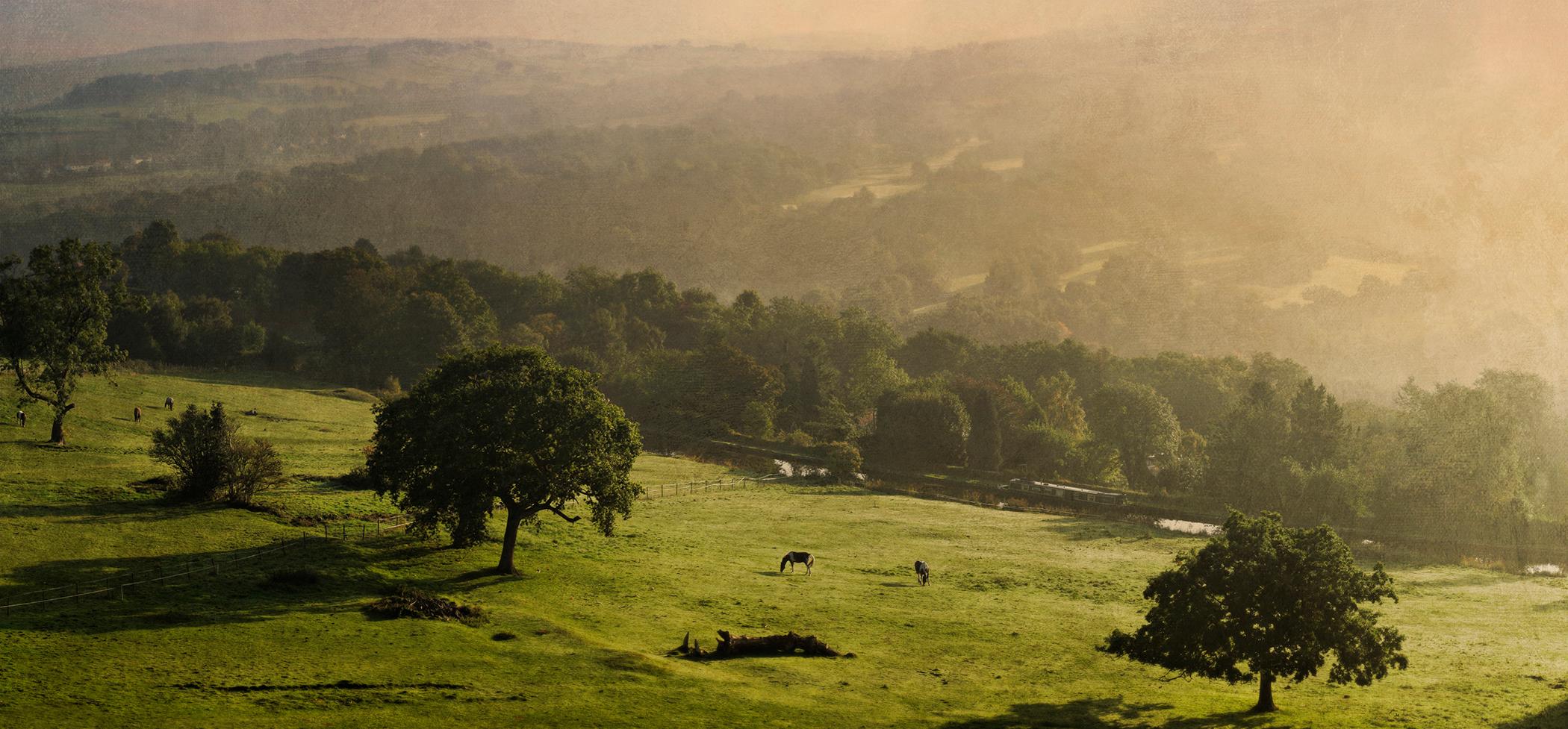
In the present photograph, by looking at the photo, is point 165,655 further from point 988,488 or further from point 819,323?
point 819,323

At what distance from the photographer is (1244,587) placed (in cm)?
4022

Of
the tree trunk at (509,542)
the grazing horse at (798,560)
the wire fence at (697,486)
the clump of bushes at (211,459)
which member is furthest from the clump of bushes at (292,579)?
the wire fence at (697,486)

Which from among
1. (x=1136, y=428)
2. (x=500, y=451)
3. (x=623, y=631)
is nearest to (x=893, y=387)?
(x=1136, y=428)

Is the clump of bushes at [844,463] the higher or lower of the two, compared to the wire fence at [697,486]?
higher

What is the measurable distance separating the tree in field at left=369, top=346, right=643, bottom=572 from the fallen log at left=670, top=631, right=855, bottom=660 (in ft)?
42.1

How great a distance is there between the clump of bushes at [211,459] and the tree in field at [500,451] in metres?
10.1

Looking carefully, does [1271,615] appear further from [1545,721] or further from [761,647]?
[761,647]

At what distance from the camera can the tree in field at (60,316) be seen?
68.1m

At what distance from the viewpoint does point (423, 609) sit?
148 feet

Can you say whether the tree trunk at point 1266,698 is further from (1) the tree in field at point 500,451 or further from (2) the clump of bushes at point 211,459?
(2) the clump of bushes at point 211,459

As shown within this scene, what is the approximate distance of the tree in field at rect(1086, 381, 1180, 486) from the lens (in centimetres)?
11662

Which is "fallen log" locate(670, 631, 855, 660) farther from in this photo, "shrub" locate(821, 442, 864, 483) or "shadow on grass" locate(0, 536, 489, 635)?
"shrub" locate(821, 442, 864, 483)

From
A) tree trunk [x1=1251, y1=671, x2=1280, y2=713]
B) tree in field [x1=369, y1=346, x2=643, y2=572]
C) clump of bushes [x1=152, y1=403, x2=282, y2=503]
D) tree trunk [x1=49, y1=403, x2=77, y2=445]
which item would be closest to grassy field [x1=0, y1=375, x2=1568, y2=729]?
tree trunk [x1=1251, y1=671, x2=1280, y2=713]

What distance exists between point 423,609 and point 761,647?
14.2 meters
